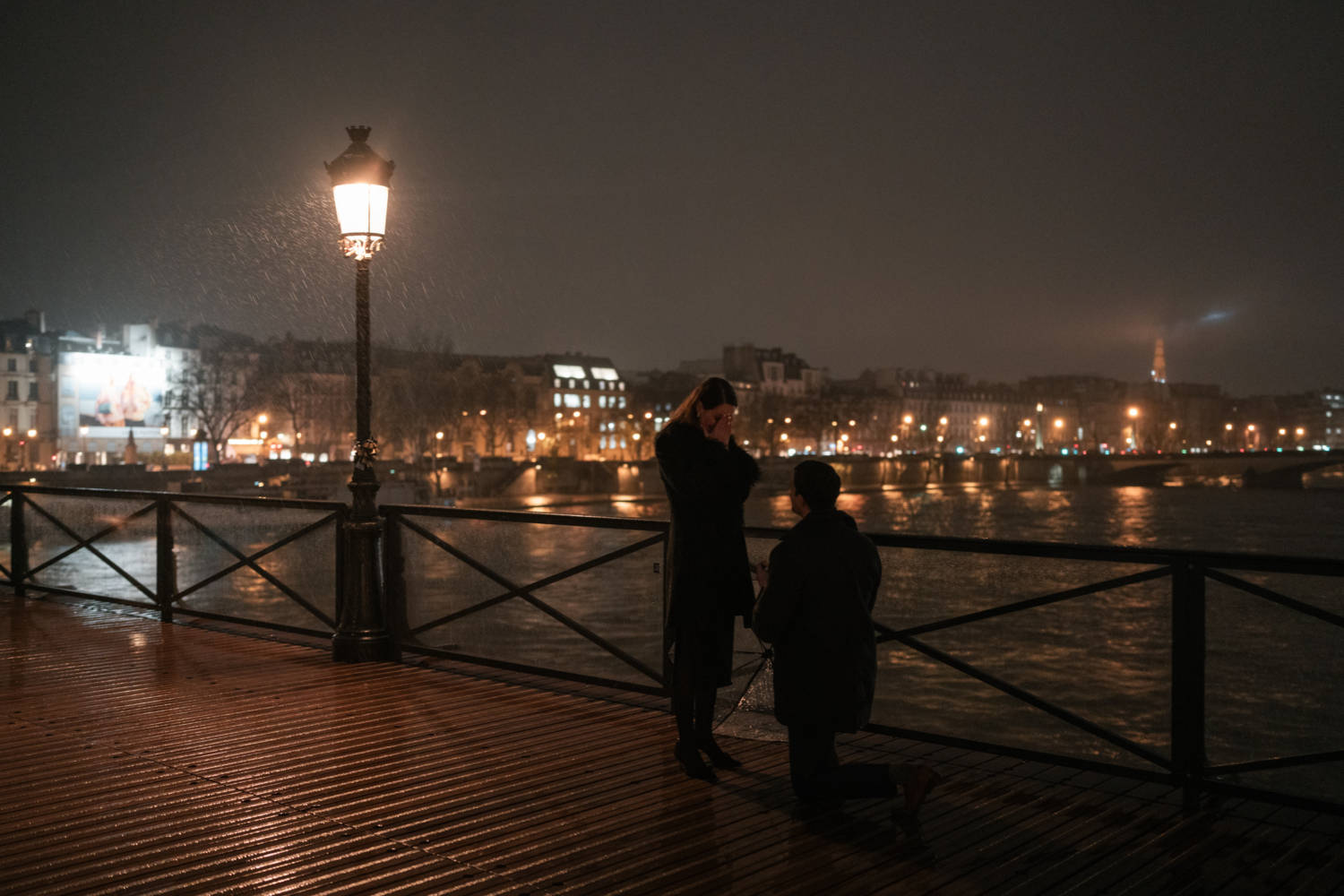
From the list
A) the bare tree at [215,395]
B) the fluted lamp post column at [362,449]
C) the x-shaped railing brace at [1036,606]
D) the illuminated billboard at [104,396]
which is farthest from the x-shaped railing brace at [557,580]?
the illuminated billboard at [104,396]

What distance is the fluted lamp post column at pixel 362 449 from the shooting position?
754 centimetres

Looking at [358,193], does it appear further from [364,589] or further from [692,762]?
[692,762]

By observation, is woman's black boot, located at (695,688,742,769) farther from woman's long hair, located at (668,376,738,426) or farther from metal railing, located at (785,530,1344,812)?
metal railing, located at (785,530,1344,812)

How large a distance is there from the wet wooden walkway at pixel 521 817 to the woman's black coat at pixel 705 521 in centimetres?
81

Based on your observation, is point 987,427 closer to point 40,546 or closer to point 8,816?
point 40,546

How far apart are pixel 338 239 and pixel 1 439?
81.2 m

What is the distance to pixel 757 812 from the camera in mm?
4418

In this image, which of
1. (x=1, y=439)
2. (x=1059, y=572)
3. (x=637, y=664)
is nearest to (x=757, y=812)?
(x=637, y=664)

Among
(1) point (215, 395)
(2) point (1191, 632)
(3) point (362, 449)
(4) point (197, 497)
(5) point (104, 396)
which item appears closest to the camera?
(2) point (1191, 632)

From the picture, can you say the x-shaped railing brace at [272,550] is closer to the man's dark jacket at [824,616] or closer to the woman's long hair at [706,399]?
the woman's long hair at [706,399]

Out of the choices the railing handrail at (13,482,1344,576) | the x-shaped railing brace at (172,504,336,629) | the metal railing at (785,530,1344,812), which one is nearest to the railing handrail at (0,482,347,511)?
the x-shaped railing brace at (172,504,336,629)

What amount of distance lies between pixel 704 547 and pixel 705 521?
0.38 ft

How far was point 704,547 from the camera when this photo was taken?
15.7ft

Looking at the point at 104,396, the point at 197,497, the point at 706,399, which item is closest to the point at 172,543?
the point at 197,497
